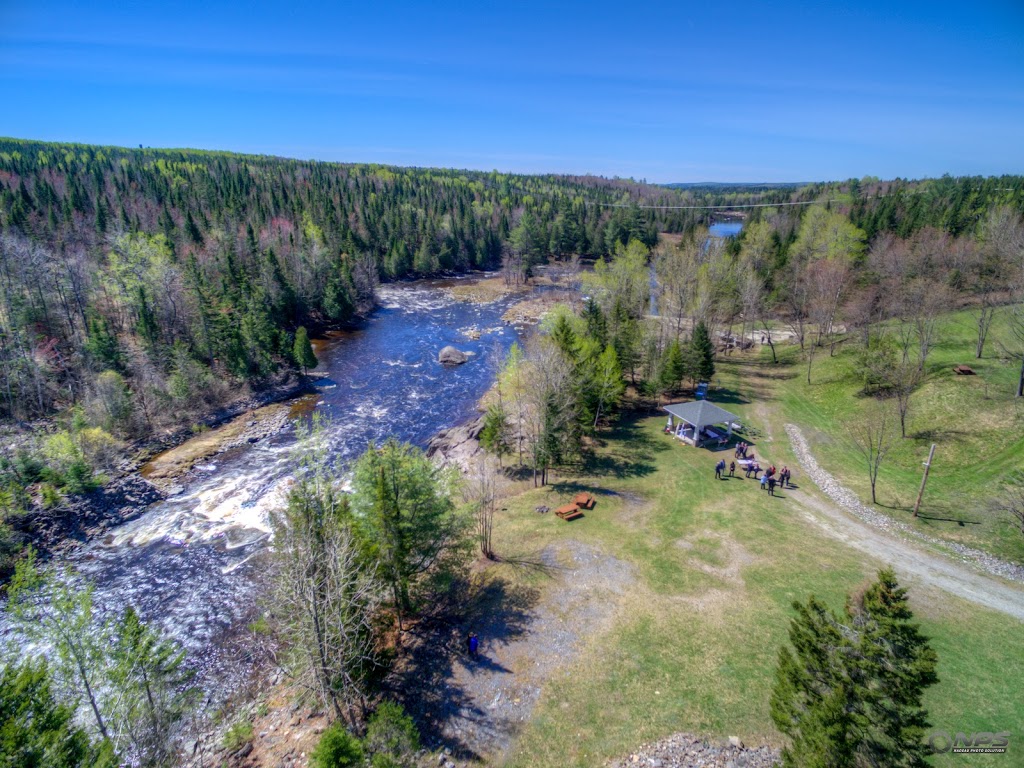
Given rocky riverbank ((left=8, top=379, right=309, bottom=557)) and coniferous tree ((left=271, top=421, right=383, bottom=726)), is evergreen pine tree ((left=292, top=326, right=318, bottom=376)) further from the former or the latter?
coniferous tree ((left=271, top=421, right=383, bottom=726))

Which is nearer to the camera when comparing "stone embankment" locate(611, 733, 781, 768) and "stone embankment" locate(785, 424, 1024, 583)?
"stone embankment" locate(611, 733, 781, 768)

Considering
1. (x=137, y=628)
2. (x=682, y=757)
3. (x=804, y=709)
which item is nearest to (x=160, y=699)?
(x=137, y=628)

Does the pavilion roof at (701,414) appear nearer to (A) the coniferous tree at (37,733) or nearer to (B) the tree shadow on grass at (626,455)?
(B) the tree shadow on grass at (626,455)

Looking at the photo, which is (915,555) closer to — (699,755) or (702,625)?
(702,625)

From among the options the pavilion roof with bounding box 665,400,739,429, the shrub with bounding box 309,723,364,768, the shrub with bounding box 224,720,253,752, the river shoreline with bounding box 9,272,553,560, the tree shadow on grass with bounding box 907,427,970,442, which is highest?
the shrub with bounding box 309,723,364,768

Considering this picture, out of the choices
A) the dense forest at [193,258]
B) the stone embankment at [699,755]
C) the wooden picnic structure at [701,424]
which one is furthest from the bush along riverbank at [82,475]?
the wooden picnic structure at [701,424]

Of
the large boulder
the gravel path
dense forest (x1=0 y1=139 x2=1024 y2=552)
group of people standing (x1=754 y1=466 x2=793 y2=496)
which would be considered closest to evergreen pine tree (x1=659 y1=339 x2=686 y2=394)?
dense forest (x1=0 y1=139 x2=1024 y2=552)

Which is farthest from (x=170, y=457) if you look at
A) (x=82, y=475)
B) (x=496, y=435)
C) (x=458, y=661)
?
(x=458, y=661)
